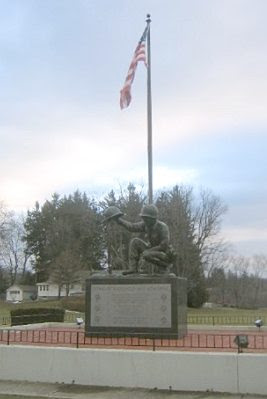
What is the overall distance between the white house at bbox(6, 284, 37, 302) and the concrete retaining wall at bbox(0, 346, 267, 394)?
242 ft

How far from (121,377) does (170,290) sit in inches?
133

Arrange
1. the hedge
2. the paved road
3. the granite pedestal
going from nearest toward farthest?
the paved road
the granite pedestal
the hedge

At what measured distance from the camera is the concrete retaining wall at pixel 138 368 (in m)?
9.47

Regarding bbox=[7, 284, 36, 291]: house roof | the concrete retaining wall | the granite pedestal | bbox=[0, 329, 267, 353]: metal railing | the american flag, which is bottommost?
the concrete retaining wall

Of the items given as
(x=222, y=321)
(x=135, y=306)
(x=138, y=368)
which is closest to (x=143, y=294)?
(x=135, y=306)

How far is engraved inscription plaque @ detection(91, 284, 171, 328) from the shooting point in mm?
13039

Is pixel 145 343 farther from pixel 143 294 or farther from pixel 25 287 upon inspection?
pixel 25 287

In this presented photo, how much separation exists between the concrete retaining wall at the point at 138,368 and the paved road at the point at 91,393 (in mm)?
177

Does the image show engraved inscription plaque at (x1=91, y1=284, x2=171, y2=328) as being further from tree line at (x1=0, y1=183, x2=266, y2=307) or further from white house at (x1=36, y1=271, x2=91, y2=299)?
white house at (x1=36, y1=271, x2=91, y2=299)

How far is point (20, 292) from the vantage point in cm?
8469

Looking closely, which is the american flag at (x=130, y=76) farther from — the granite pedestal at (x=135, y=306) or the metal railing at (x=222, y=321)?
the granite pedestal at (x=135, y=306)

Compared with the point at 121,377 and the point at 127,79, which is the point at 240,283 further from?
the point at 121,377

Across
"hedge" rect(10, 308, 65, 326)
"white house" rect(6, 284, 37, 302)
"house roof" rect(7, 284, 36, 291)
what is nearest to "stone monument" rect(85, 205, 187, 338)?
"hedge" rect(10, 308, 65, 326)

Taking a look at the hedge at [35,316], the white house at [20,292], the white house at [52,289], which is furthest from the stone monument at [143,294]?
the white house at [20,292]
